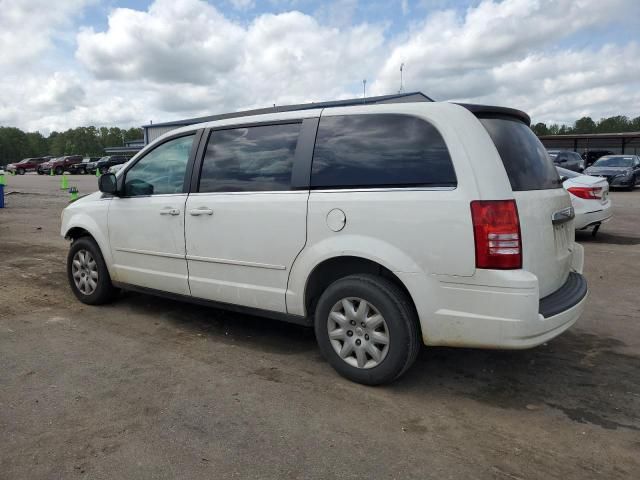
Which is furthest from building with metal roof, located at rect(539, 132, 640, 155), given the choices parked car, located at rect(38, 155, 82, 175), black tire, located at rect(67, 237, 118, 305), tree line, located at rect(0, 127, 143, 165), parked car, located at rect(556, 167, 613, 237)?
tree line, located at rect(0, 127, 143, 165)

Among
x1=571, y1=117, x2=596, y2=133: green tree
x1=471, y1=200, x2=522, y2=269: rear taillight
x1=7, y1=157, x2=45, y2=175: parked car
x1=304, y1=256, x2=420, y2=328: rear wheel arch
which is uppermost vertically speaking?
x1=571, y1=117, x2=596, y2=133: green tree

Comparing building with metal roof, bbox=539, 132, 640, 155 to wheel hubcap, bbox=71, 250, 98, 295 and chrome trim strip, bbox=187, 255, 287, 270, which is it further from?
chrome trim strip, bbox=187, 255, 287, 270

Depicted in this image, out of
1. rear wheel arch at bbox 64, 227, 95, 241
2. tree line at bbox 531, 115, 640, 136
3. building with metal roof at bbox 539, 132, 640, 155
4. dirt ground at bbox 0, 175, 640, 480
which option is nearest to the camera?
dirt ground at bbox 0, 175, 640, 480

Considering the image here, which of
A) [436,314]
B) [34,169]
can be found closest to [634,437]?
[436,314]

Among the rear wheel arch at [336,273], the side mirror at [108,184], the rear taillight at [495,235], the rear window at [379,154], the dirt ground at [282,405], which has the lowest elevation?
the dirt ground at [282,405]

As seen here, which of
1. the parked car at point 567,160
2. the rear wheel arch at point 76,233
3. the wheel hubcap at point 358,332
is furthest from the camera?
the parked car at point 567,160

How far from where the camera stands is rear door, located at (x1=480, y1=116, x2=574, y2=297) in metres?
3.04

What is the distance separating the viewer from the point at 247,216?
3.78m

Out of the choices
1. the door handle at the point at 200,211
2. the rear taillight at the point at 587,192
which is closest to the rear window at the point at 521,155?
the door handle at the point at 200,211

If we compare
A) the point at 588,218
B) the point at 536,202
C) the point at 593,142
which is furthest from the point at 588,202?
the point at 593,142

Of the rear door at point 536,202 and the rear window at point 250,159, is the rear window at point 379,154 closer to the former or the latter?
the rear window at point 250,159

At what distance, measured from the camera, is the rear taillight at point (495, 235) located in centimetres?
289

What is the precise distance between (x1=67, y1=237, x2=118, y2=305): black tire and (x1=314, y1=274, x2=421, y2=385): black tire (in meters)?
2.71

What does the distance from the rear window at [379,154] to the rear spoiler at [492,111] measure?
32 cm
